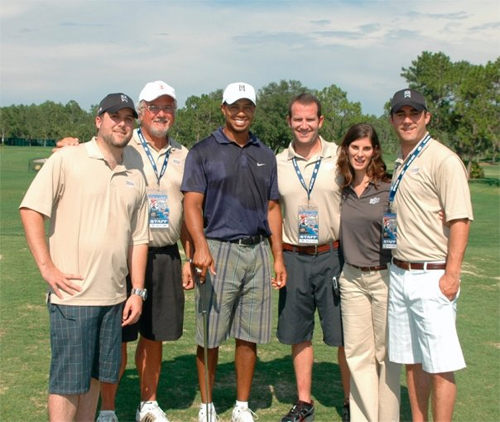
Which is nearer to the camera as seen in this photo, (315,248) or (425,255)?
(425,255)

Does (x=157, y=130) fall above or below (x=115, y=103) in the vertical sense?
below

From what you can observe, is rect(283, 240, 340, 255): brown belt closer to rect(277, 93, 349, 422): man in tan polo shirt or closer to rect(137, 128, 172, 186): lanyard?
rect(277, 93, 349, 422): man in tan polo shirt

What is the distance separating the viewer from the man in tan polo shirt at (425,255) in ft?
13.8

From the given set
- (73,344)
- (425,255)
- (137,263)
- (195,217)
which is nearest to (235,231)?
(195,217)

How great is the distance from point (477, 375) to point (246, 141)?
3.15 metres

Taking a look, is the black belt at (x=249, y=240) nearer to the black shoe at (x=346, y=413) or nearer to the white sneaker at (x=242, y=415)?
the white sneaker at (x=242, y=415)

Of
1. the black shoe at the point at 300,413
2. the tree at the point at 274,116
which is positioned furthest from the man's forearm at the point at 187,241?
the tree at the point at 274,116

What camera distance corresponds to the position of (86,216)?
3992mm

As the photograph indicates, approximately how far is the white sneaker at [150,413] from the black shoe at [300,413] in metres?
0.93

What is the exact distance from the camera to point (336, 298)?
5152 millimetres

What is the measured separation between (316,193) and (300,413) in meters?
1.71

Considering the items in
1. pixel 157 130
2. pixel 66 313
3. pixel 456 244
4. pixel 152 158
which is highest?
pixel 157 130

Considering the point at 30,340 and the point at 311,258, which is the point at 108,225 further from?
the point at 30,340

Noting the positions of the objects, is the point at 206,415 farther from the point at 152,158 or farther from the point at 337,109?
the point at 337,109
